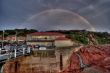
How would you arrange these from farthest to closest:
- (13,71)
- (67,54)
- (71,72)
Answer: (71,72) → (67,54) → (13,71)

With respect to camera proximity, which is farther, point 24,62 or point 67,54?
point 67,54

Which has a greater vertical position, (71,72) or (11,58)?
(11,58)

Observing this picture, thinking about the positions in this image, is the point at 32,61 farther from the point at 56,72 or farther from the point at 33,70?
the point at 56,72

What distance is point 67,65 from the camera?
158 feet

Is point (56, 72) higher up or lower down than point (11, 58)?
lower down

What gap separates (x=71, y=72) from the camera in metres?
52.8

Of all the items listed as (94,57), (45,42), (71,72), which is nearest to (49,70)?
(71,72)

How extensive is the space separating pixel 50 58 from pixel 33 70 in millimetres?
3309

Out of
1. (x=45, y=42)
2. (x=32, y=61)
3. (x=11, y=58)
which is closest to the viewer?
(x=11, y=58)

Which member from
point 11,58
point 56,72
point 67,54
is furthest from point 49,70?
point 11,58

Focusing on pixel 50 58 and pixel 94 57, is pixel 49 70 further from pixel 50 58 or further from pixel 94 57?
pixel 94 57

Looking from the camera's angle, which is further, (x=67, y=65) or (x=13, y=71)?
(x=67, y=65)

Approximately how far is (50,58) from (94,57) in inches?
826

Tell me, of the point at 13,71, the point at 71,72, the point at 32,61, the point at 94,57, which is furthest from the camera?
the point at 94,57
